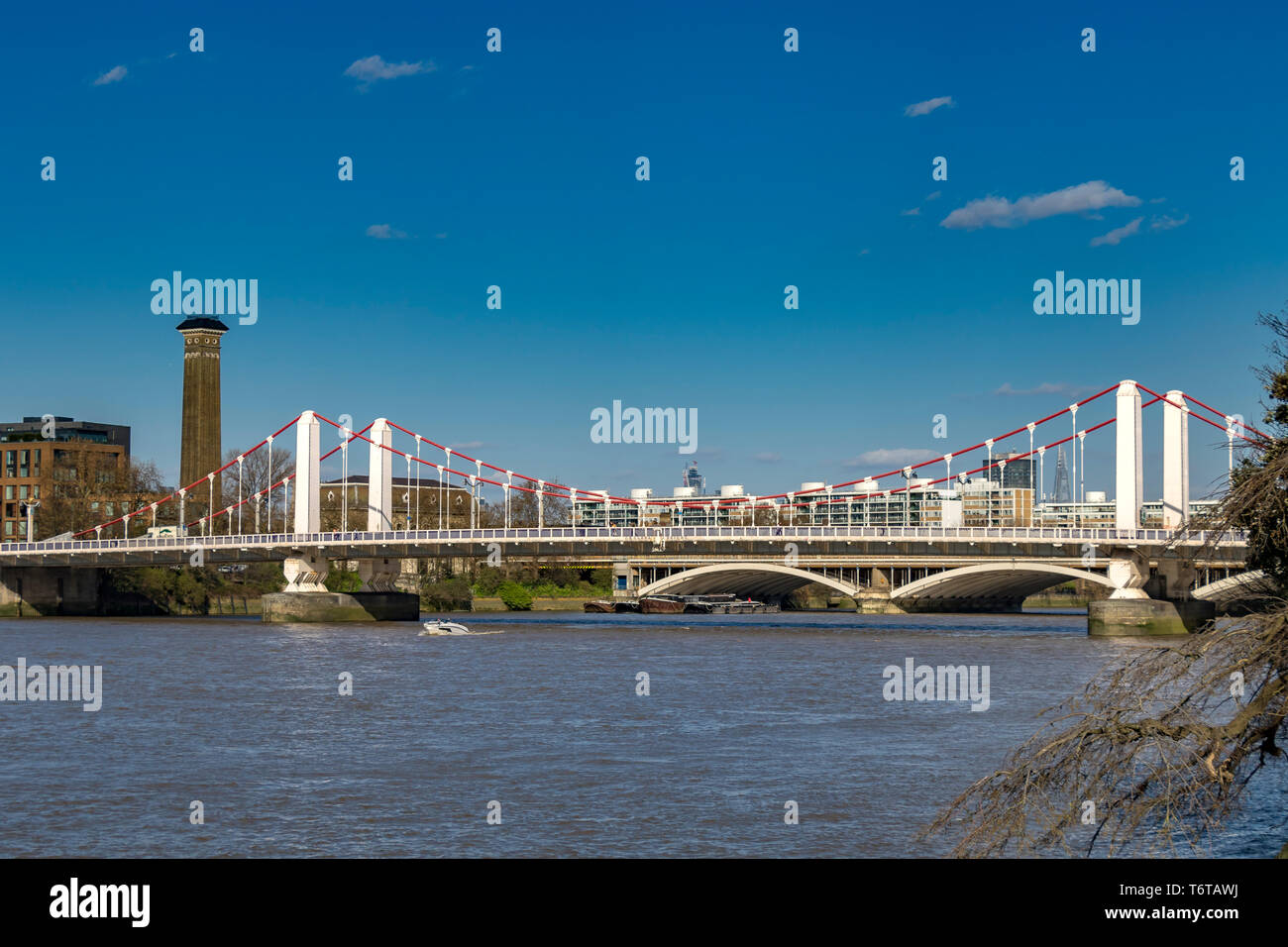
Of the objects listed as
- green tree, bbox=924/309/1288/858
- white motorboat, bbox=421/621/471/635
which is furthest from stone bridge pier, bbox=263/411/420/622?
green tree, bbox=924/309/1288/858

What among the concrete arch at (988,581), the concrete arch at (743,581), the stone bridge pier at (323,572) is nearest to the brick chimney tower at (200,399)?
the concrete arch at (743,581)

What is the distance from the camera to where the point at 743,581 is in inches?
3782

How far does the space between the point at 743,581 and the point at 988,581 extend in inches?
650

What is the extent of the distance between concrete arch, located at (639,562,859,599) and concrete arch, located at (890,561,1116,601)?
171 inches

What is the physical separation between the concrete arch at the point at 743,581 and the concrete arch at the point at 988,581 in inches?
171

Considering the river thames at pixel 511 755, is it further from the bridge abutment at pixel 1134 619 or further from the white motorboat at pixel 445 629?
the white motorboat at pixel 445 629

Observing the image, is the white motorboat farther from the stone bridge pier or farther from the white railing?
the stone bridge pier

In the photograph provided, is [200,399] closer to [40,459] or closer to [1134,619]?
[40,459]

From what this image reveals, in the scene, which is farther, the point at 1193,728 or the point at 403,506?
the point at 403,506

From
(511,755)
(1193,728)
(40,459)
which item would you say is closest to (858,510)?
(40,459)

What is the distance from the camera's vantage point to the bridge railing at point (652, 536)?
5541cm
